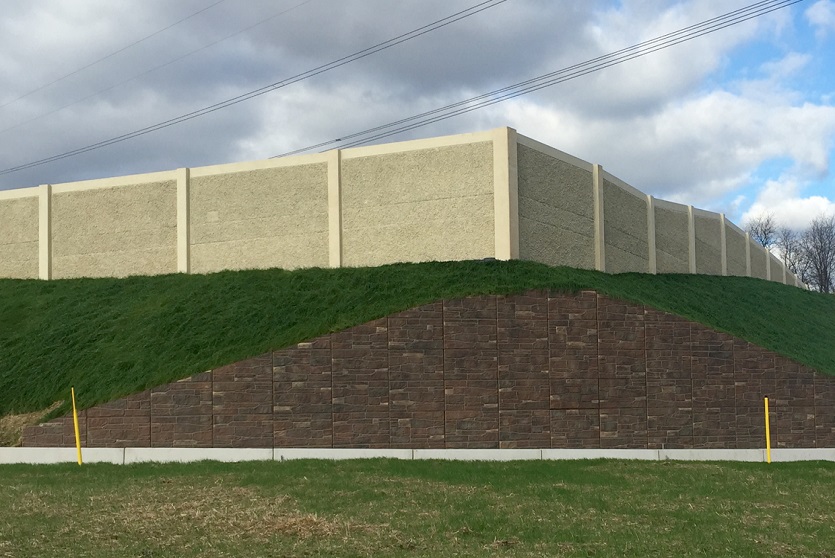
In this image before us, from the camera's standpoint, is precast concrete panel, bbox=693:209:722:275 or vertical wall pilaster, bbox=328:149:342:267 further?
precast concrete panel, bbox=693:209:722:275

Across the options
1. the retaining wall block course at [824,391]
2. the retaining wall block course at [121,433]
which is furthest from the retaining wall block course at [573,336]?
the retaining wall block course at [121,433]

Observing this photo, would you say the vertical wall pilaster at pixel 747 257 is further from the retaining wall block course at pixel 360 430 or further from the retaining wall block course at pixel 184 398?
the retaining wall block course at pixel 184 398

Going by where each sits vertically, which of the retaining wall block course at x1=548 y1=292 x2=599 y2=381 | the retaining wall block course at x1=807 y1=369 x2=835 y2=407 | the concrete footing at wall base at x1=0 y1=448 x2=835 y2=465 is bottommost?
the concrete footing at wall base at x1=0 y1=448 x2=835 y2=465

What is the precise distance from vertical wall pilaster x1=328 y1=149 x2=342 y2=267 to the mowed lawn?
9024 mm

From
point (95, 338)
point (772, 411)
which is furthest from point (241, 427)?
point (772, 411)

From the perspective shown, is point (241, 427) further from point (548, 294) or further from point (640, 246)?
point (640, 246)

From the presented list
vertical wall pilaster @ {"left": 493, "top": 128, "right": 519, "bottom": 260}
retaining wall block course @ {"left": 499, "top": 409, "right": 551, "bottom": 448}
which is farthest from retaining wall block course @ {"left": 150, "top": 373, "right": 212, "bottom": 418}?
vertical wall pilaster @ {"left": 493, "top": 128, "right": 519, "bottom": 260}

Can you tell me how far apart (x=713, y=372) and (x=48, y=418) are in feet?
50.8

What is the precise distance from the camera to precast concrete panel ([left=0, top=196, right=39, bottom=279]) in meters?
30.9

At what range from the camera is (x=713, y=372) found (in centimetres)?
2128

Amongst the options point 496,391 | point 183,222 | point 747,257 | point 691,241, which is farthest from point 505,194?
point 747,257

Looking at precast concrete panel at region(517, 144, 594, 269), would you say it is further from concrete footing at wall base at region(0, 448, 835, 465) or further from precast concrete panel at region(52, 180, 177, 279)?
precast concrete panel at region(52, 180, 177, 279)

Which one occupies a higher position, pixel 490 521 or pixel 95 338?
pixel 95 338

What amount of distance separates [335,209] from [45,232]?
11.6 m
